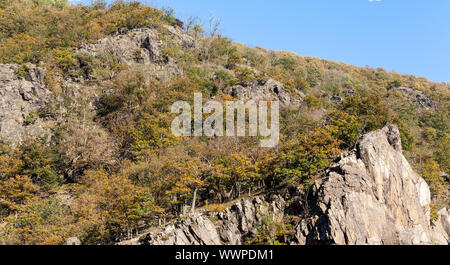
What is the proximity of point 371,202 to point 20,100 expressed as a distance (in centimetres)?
4939

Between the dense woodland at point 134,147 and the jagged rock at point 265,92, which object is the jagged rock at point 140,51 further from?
the jagged rock at point 265,92

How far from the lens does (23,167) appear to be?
34.8m

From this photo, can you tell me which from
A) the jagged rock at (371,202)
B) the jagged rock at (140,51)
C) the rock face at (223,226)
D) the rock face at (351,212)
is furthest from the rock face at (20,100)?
the jagged rock at (371,202)

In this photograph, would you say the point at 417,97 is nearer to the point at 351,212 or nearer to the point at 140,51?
the point at 351,212

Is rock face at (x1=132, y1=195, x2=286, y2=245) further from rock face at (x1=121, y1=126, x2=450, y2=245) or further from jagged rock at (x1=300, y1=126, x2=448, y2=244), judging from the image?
jagged rock at (x1=300, y1=126, x2=448, y2=244)

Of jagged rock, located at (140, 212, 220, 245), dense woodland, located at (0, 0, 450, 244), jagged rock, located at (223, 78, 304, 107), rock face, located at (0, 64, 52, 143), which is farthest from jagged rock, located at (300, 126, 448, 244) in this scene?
rock face, located at (0, 64, 52, 143)

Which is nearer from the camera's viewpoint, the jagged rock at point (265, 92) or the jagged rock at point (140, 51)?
the jagged rock at point (140, 51)

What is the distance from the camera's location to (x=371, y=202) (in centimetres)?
2494

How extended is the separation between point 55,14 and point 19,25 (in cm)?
963

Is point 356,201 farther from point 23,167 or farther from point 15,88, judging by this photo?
point 15,88

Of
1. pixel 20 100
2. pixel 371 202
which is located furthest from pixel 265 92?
pixel 20 100

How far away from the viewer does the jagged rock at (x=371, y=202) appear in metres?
23.4

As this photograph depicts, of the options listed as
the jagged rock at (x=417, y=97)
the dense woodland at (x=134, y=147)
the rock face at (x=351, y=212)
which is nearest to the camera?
the rock face at (x=351, y=212)
